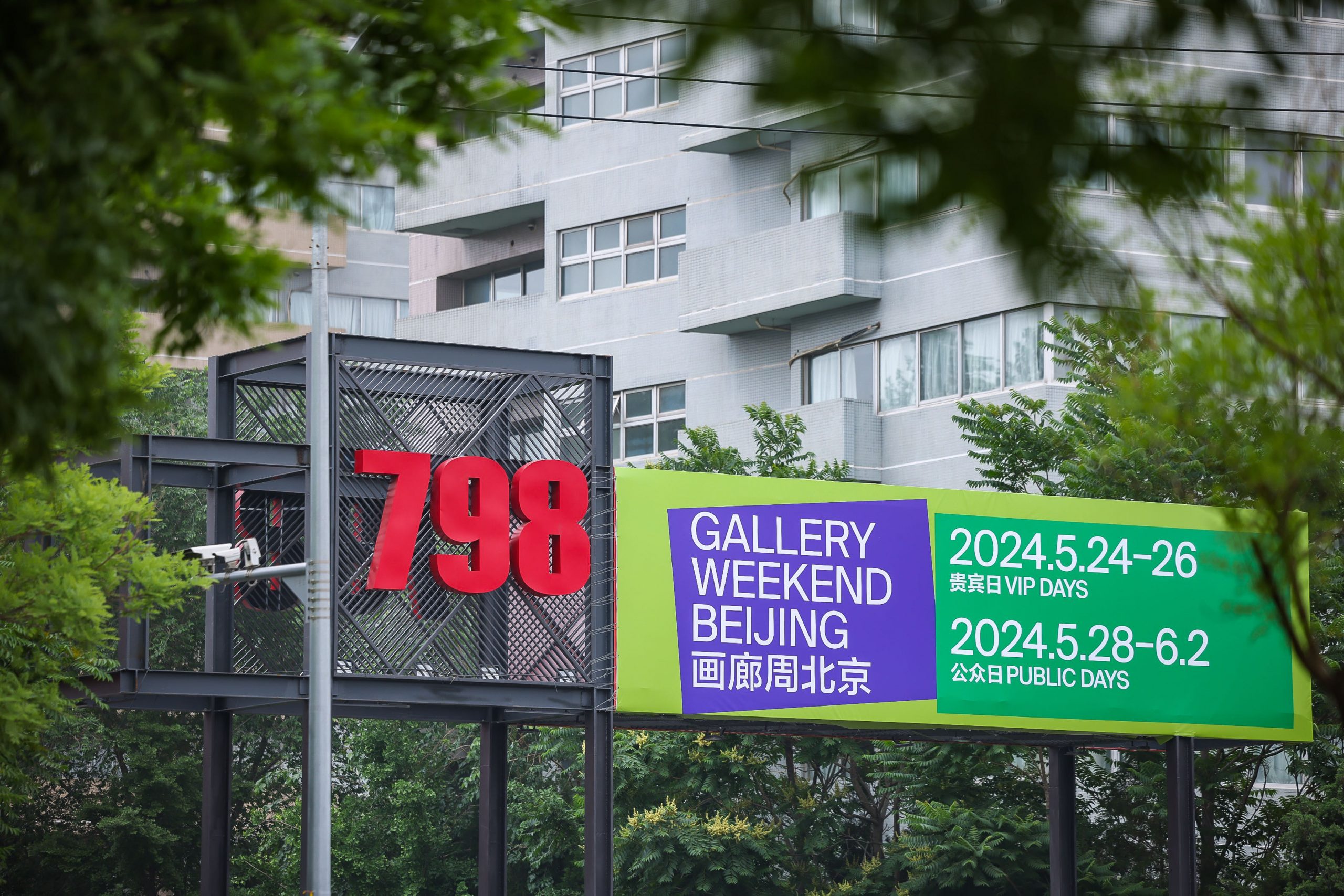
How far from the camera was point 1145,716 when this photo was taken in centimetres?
2267

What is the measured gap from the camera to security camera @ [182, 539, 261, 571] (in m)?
17.9

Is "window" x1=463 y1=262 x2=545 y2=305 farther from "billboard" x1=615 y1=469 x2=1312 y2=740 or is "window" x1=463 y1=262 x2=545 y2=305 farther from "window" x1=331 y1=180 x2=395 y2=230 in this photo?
"billboard" x1=615 y1=469 x2=1312 y2=740

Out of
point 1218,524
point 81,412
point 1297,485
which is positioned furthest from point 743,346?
point 81,412

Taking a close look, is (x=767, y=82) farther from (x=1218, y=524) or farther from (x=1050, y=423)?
(x=1050, y=423)

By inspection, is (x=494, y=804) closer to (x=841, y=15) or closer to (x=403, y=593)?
(x=403, y=593)

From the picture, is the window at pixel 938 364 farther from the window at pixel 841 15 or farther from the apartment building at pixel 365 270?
the window at pixel 841 15

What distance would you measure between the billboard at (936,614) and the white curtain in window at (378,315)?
36239 mm

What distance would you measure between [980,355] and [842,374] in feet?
11.8

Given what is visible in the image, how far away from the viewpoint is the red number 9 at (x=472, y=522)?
769 inches

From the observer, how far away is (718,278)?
3969 cm

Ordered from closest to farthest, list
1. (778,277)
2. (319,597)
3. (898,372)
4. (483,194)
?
1. (319,597)
2. (898,372)
3. (778,277)
4. (483,194)

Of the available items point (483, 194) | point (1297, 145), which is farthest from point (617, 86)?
point (1297, 145)

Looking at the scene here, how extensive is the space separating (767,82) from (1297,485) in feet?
22.2

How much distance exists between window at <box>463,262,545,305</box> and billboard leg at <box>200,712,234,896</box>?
86.0 feet
